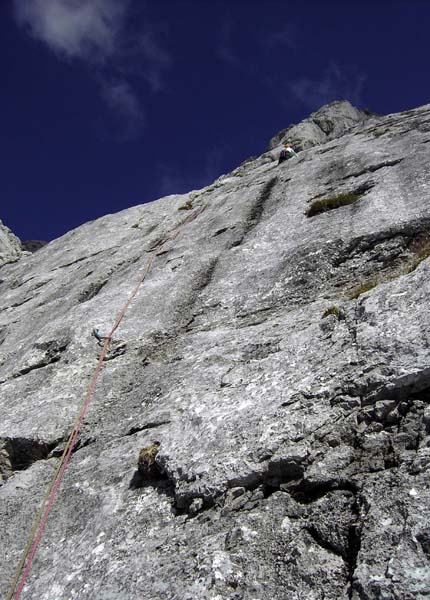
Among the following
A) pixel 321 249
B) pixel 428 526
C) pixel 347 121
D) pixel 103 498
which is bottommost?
pixel 103 498

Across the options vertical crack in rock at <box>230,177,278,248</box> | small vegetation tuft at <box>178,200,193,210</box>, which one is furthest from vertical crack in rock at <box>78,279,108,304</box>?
small vegetation tuft at <box>178,200,193,210</box>

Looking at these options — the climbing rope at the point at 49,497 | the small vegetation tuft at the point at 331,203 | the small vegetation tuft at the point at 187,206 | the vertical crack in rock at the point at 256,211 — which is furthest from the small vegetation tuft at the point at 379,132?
the climbing rope at the point at 49,497

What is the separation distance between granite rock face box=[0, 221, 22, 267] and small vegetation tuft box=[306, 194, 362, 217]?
32.9 meters

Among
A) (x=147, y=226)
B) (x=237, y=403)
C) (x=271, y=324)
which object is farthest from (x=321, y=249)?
(x=147, y=226)

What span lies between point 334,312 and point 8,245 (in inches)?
1854

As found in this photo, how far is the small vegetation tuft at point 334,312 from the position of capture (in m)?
11.3

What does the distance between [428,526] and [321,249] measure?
11.1 metres

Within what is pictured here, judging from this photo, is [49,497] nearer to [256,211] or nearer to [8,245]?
[256,211]

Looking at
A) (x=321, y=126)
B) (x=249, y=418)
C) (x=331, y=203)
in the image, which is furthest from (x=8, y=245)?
(x=249, y=418)

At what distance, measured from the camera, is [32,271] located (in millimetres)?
32344

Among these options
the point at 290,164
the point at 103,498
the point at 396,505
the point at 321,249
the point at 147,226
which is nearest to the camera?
the point at 396,505

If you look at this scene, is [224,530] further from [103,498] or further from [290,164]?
[290,164]

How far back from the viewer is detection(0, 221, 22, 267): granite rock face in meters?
47.8

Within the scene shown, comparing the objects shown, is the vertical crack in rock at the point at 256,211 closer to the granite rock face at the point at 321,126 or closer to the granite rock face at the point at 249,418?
the granite rock face at the point at 249,418
